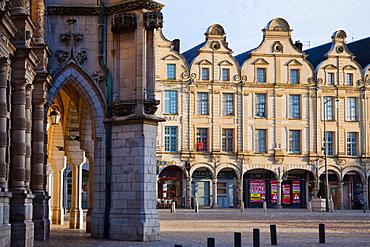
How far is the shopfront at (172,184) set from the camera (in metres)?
59.0

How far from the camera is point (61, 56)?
2325cm

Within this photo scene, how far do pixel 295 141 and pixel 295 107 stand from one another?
109 inches

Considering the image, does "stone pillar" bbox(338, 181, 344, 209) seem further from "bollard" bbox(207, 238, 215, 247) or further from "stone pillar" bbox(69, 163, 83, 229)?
"bollard" bbox(207, 238, 215, 247)

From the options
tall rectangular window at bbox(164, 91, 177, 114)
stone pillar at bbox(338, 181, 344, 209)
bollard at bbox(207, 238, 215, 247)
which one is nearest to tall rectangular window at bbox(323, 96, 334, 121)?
stone pillar at bbox(338, 181, 344, 209)

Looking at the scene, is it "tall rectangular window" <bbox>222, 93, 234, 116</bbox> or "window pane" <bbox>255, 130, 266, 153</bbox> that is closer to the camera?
"tall rectangular window" <bbox>222, 93, 234, 116</bbox>

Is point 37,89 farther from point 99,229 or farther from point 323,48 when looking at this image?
point 323,48

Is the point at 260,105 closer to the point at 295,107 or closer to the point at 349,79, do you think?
the point at 295,107

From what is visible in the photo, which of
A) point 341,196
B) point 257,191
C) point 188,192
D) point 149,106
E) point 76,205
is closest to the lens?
point 149,106

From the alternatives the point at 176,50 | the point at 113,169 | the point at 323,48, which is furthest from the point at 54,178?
the point at 323,48

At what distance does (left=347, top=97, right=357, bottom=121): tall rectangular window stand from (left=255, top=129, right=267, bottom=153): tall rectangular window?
7489 millimetres

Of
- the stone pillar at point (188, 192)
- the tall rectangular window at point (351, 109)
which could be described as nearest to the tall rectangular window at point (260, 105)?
the tall rectangular window at point (351, 109)

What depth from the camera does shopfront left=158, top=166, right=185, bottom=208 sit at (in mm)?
58969

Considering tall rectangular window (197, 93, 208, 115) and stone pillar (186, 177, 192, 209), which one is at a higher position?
tall rectangular window (197, 93, 208, 115)

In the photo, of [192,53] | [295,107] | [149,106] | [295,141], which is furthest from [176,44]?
[149,106]
